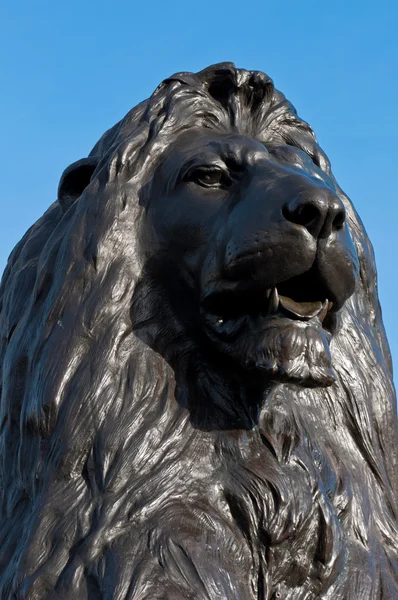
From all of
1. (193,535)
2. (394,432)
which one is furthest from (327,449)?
(193,535)

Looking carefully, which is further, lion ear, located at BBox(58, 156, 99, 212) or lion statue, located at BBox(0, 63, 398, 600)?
lion ear, located at BBox(58, 156, 99, 212)

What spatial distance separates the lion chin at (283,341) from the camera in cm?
332

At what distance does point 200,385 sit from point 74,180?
0.86 meters

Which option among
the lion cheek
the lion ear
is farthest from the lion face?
the lion ear

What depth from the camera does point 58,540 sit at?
3318 mm

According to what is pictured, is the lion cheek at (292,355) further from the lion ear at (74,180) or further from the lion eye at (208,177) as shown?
the lion ear at (74,180)

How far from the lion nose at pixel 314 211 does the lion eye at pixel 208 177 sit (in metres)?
0.37

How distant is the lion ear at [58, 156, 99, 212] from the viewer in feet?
13.0

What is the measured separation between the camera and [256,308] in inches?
A: 135

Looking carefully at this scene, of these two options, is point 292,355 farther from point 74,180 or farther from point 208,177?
point 74,180

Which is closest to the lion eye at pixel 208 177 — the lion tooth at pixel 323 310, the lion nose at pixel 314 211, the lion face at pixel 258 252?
the lion face at pixel 258 252

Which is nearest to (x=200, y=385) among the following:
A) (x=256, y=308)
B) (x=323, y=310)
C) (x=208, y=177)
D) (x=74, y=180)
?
(x=256, y=308)

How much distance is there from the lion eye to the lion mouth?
15.1 inches

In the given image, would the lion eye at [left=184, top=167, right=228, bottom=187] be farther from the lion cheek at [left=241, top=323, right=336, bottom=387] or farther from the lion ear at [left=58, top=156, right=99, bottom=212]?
the lion cheek at [left=241, top=323, right=336, bottom=387]
